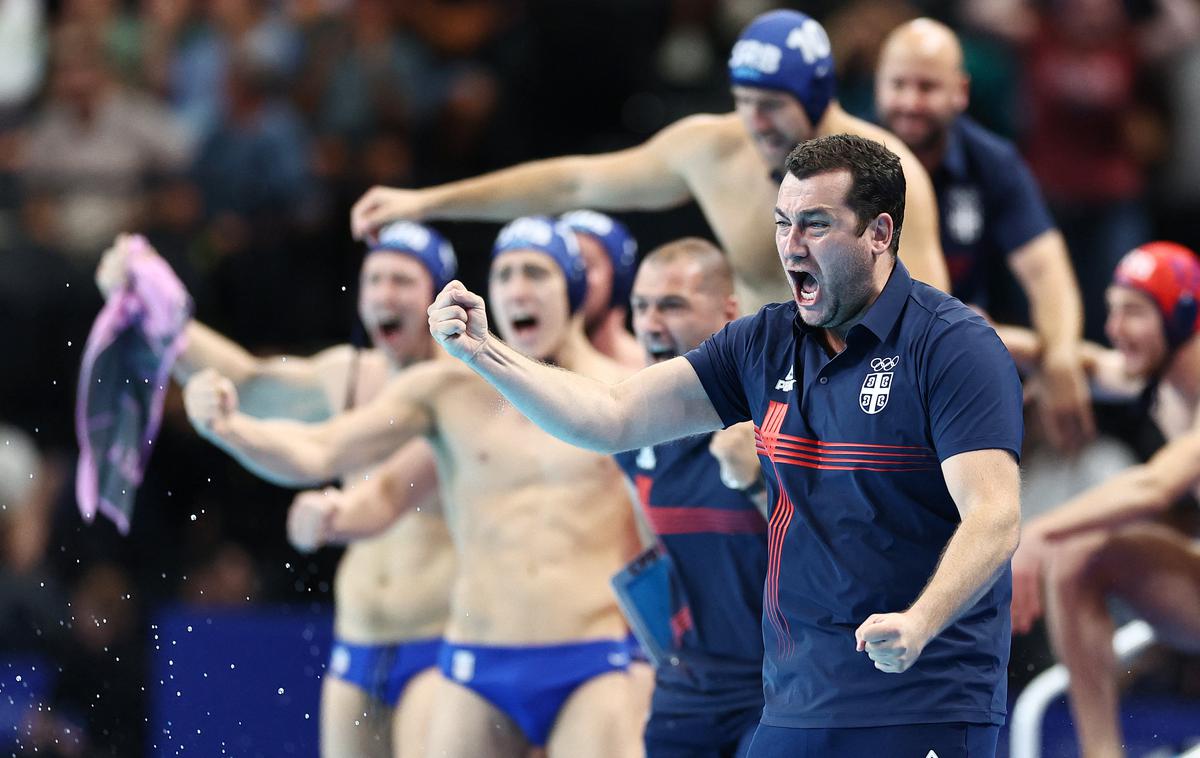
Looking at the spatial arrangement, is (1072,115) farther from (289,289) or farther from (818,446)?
(818,446)

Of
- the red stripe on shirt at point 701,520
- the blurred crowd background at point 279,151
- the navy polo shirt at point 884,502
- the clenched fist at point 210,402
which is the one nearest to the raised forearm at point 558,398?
the navy polo shirt at point 884,502

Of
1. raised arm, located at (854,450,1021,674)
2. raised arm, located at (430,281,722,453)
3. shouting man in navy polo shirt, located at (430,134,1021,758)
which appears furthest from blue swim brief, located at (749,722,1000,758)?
raised arm, located at (430,281,722,453)

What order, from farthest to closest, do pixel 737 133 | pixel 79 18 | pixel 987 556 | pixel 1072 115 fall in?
pixel 79 18, pixel 1072 115, pixel 737 133, pixel 987 556

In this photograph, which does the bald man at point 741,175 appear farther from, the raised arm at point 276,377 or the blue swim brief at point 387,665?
the blue swim brief at point 387,665

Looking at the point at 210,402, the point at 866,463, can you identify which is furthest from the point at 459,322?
the point at 210,402

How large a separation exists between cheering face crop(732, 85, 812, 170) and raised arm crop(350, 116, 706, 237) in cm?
49

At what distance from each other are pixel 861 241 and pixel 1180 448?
10.9ft

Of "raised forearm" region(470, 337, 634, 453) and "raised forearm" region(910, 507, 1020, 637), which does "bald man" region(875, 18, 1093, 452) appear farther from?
"raised forearm" region(910, 507, 1020, 637)

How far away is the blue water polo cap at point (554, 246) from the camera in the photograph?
689 centimetres

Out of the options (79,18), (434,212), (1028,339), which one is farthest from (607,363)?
(79,18)

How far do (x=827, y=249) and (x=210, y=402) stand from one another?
280 cm

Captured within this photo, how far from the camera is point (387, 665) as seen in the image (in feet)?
25.1

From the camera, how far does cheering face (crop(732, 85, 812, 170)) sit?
6215 mm

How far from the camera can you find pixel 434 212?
683cm
